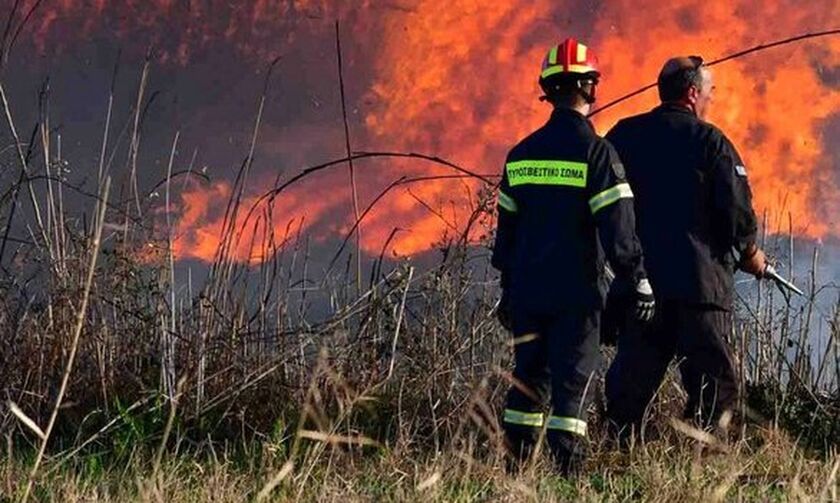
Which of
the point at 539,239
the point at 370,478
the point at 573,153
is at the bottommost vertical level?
the point at 370,478

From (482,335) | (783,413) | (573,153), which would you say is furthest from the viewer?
(783,413)

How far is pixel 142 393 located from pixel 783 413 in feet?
11.8

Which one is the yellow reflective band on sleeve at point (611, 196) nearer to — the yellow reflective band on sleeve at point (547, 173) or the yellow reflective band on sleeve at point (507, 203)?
the yellow reflective band on sleeve at point (547, 173)

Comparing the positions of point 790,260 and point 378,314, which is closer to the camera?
point 378,314

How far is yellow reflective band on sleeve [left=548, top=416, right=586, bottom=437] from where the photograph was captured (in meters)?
5.50

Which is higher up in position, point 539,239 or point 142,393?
point 539,239

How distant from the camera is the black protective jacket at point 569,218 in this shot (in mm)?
5469

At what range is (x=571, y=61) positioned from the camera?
5.69 meters

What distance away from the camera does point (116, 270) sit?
6824 millimetres

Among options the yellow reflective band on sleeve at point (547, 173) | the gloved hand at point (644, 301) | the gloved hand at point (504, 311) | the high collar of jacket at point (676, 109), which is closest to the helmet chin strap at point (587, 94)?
the yellow reflective band on sleeve at point (547, 173)

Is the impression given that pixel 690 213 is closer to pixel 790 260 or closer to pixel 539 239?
pixel 539 239

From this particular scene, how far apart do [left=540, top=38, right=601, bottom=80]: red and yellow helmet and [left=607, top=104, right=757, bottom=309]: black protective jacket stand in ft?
2.31

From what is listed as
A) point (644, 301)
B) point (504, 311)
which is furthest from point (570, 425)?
point (504, 311)

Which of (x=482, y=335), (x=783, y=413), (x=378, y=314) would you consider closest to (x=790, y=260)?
(x=783, y=413)
